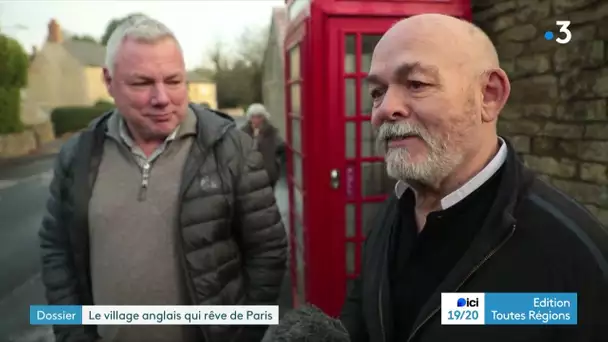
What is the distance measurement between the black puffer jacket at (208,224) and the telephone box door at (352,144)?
0.40 metres

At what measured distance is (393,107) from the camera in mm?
729

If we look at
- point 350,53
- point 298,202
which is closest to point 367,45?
point 350,53

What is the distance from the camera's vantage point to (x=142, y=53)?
0.98 meters

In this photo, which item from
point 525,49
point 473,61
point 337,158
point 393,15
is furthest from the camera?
point 337,158

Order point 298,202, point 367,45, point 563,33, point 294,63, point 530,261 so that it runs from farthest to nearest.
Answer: point 298,202 < point 294,63 < point 367,45 < point 563,33 < point 530,261

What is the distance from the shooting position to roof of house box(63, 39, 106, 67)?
3.64 feet

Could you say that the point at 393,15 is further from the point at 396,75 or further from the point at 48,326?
the point at 48,326

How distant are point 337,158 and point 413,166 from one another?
2.25ft

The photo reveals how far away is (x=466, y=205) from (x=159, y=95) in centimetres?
66

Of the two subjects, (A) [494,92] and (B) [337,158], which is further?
(B) [337,158]

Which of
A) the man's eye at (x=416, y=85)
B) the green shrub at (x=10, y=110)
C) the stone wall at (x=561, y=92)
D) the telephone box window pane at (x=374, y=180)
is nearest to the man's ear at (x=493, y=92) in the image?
the man's eye at (x=416, y=85)

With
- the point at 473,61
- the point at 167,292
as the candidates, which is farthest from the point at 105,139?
the point at 473,61

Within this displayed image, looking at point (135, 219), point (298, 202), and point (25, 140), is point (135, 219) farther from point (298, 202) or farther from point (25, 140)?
point (298, 202)

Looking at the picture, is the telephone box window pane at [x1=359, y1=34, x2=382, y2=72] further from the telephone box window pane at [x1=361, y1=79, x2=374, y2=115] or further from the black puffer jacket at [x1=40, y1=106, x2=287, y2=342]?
the black puffer jacket at [x1=40, y1=106, x2=287, y2=342]
